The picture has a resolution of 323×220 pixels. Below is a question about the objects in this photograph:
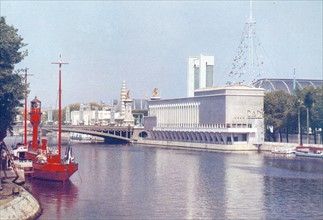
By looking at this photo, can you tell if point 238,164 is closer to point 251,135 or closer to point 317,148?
point 317,148

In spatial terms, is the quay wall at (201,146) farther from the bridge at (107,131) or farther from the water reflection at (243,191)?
the water reflection at (243,191)

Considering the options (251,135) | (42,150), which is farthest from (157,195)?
(251,135)

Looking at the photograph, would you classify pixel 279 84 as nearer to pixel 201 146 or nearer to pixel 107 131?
pixel 201 146

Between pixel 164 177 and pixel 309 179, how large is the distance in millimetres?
15331

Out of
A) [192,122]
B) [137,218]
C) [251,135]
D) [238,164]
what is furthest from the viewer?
[192,122]

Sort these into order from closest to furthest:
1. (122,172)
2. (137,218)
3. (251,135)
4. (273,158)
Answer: (137,218), (122,172), (273,158), (251,135)

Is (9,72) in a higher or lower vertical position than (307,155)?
higher

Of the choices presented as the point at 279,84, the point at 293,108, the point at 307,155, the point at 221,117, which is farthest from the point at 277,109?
the point at 279,84

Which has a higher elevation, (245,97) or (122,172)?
(245,97)

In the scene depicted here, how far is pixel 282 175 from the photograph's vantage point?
73.4m

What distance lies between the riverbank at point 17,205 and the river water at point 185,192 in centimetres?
127

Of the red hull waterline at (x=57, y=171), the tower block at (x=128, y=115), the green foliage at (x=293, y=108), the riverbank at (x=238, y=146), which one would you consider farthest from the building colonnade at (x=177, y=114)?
the red hull waterline at (x=57, y=171)

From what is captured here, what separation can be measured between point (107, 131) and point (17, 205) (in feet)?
433

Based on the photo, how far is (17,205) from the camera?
1537 inches
